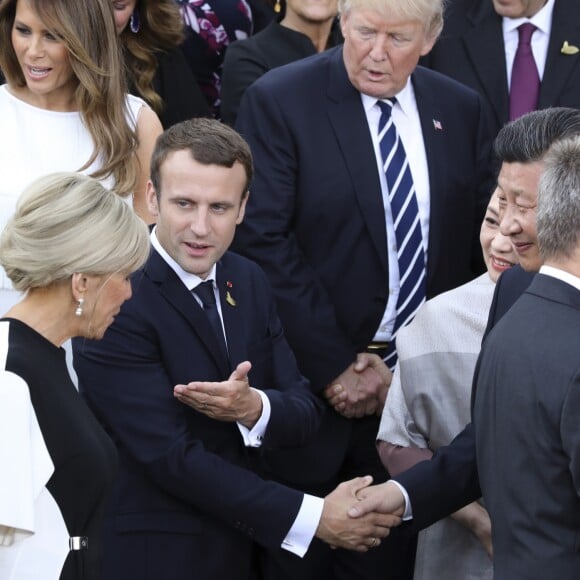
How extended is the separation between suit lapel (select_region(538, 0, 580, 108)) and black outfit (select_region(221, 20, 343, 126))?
3.26 ft

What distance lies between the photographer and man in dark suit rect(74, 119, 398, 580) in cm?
423

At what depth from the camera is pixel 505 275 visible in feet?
14.1

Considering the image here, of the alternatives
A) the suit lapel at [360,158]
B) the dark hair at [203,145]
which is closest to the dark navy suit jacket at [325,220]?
the suit lapel at [360,158]

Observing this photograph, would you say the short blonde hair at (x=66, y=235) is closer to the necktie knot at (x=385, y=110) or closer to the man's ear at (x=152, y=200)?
the man's ear at (x=152, y=200)

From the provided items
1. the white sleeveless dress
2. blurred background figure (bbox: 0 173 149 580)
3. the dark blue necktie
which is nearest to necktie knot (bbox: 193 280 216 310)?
the dark blue necktie

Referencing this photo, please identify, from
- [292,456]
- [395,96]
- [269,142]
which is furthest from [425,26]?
[292,456]

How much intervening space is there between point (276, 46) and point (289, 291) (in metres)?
1.30

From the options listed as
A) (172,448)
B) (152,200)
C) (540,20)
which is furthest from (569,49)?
(172,448)

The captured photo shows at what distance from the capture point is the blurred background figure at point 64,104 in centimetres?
504

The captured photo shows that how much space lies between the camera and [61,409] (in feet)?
11.9

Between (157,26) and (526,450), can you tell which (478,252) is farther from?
(526,450)

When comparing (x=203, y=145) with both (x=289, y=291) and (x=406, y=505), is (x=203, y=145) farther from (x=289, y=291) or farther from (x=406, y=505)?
(x=406, y=505)

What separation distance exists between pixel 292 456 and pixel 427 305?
0.80 metres

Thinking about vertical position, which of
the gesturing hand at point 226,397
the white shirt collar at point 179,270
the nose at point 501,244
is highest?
the white shirt collar at point 179,270
